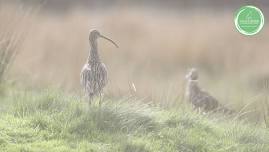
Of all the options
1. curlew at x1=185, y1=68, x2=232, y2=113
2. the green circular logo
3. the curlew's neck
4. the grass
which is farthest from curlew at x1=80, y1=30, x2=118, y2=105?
curlew at x1=185, y1=68, x2=232, y2=113

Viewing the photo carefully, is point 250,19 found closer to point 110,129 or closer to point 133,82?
point 110,129

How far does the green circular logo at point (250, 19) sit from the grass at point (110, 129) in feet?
3.29

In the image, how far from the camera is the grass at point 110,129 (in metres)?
7.21

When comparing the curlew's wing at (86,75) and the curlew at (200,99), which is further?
the curlew at (200,99)

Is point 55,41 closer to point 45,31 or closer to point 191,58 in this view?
point 45,31

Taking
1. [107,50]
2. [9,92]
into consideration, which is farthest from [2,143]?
[107,50]

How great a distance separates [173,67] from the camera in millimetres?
12008

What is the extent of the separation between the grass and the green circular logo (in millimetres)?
1003

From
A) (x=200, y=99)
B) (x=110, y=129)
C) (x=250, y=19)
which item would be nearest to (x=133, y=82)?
(x=200, y=99)

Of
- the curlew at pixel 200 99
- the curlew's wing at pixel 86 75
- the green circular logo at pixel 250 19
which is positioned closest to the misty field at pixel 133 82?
the curlew at pixel 200 99

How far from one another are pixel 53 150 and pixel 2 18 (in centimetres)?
368

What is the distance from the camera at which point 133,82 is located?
10.4 metres

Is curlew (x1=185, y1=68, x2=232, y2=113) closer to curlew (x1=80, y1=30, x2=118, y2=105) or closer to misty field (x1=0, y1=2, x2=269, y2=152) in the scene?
misty field (x1=0, y1=2, x2=269, y2=152)

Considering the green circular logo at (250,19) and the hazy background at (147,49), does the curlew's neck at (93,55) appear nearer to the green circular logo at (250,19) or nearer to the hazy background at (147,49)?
the green circular logo at (250,19)
